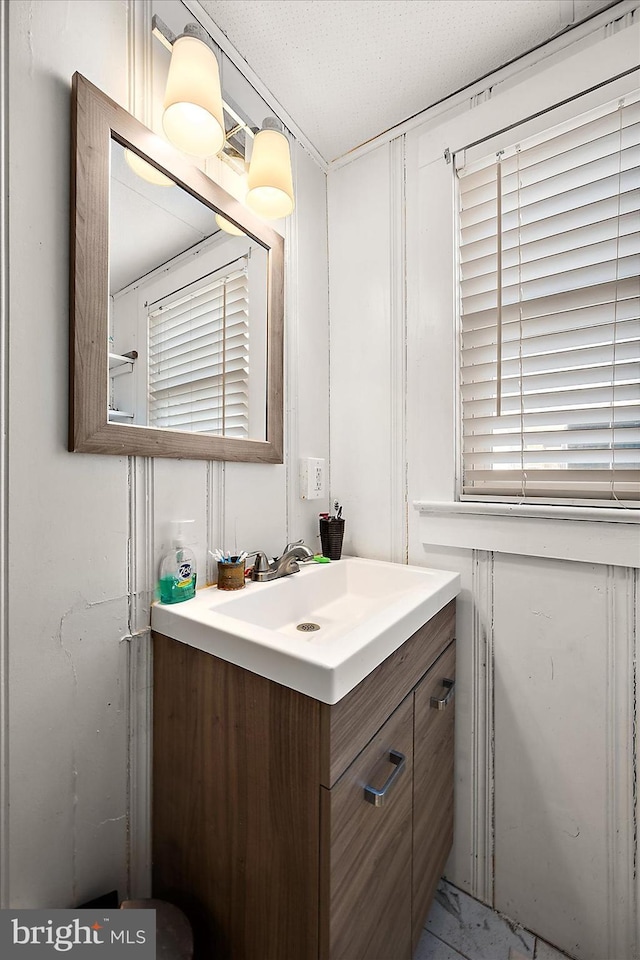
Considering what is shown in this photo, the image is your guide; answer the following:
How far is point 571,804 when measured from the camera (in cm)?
105

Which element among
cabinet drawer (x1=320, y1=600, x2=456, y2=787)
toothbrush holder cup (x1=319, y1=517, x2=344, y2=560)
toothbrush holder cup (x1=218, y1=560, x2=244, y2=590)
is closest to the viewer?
cabinet drawer (x1=320, y1=600, x2=456, y2=787)

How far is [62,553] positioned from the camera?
0.76 m

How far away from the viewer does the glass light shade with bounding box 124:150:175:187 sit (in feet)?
2.80

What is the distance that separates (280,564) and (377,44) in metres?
1.38

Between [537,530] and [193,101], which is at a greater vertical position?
[193,101]

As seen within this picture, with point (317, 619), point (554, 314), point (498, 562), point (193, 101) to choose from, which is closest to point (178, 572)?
point (317, 619)

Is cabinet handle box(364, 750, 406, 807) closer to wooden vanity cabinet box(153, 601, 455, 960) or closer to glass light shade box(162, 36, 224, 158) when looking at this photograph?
wooden vanity cabinet box(153, 601, 455, 960)

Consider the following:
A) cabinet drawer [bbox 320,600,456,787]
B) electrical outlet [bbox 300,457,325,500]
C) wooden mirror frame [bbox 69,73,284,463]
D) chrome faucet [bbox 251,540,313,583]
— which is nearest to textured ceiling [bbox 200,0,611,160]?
wooden mirror frame [bbox 69,73,284,463]

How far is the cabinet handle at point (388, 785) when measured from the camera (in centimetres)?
70

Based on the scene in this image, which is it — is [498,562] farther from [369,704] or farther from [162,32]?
[162,32]

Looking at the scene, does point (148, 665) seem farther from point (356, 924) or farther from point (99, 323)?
point (99, 323)

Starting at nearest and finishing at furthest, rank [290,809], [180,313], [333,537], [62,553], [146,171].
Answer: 1. [290,809]
2. [62,553]
3. [146,171]
4. [180,313]
5. [333,537]

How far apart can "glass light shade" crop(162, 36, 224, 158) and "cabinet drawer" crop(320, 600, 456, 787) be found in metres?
1.11

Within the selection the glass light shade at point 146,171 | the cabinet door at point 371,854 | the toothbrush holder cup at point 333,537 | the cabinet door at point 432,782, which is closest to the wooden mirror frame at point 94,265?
the glass light shade at point 146,171
